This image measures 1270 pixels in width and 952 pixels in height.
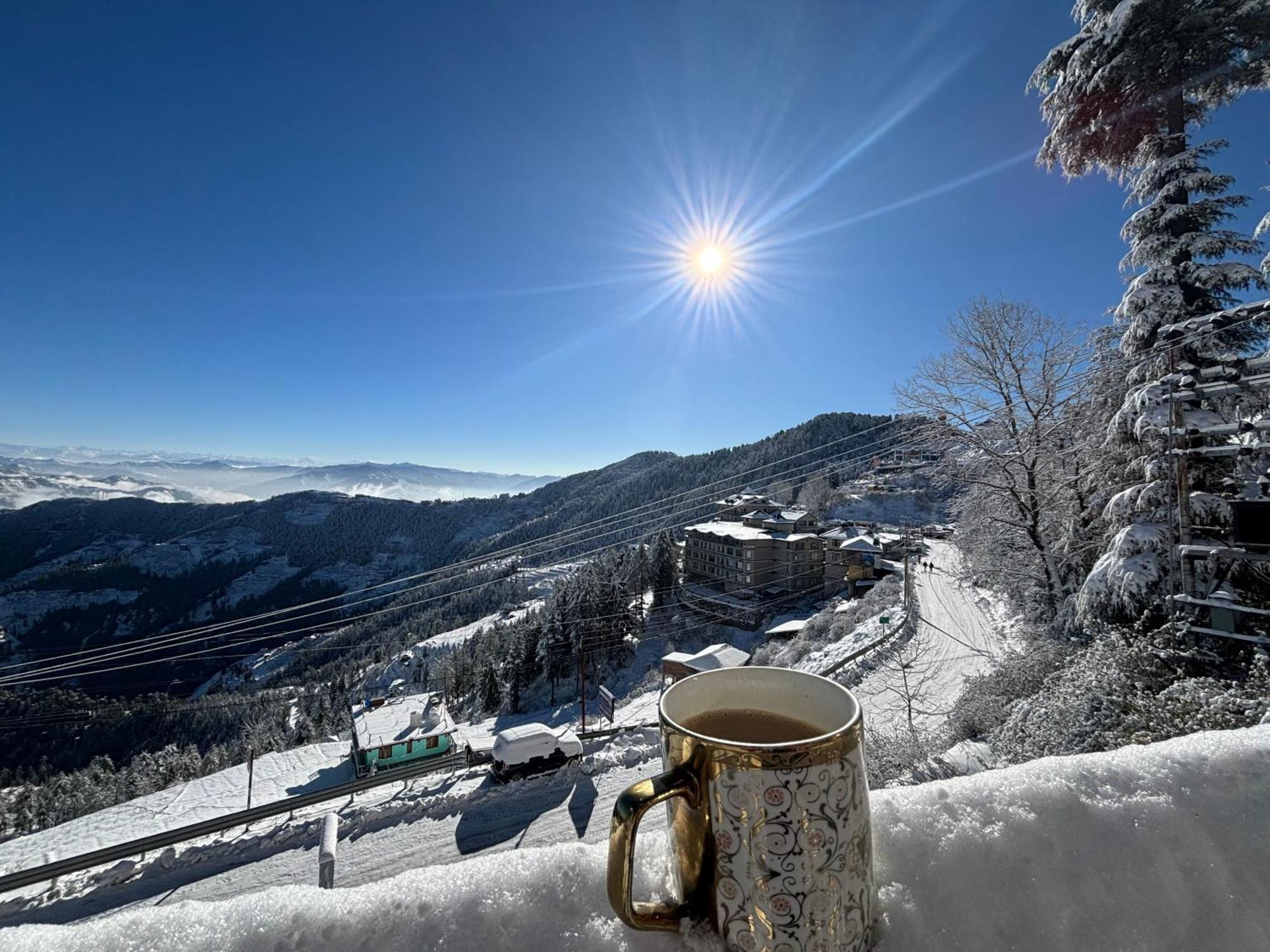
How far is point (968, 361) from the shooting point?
9734mm

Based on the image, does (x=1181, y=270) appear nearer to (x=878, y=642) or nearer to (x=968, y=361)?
(x=968, y=361)

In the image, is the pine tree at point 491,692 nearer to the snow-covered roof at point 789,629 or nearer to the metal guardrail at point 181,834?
the snow-covered roof at point 789,629

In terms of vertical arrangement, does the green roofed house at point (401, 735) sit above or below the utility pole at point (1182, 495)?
below

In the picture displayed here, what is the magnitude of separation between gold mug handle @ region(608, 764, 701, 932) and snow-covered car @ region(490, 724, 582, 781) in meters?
10.9

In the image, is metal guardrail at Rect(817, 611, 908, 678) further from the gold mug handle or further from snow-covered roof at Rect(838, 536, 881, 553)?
snow-covered roof at Rect(838, 536, 881, 553)

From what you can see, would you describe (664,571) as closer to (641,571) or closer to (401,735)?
(641,571)

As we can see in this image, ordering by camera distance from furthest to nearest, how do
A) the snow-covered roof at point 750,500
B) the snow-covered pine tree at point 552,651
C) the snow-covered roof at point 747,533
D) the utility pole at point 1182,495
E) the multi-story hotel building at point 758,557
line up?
1. the snow-covered roof at point 750,500
2. the snow-covered roof at point 747,533
3. the multi-story hotel building at point 758,557
4. the snow-covered pine tree at point 552,651
5. the utility pole at point 1182,495

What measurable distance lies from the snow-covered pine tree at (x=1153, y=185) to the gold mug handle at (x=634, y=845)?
776 centimetres

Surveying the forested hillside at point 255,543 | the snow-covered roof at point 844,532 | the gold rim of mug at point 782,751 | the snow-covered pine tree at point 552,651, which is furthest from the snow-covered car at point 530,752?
the forested hillside at point 255,543

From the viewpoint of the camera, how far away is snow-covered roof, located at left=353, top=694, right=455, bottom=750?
20.7 metres

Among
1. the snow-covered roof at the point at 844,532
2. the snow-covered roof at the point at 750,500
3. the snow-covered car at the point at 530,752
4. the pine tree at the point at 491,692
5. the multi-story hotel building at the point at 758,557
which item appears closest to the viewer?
the snow-covered car at the point at 530,752

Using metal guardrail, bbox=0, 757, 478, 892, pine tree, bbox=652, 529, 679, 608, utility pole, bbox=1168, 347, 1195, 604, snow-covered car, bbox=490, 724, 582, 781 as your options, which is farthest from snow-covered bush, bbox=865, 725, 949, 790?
pine tree, bbox=652, 529, 679, 608

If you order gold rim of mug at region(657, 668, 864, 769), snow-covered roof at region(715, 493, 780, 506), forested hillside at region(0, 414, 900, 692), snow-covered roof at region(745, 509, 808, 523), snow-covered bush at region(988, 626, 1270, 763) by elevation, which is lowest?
forested hillside at region(0, 414, 900, 692)

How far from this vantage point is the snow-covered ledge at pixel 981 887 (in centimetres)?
70
